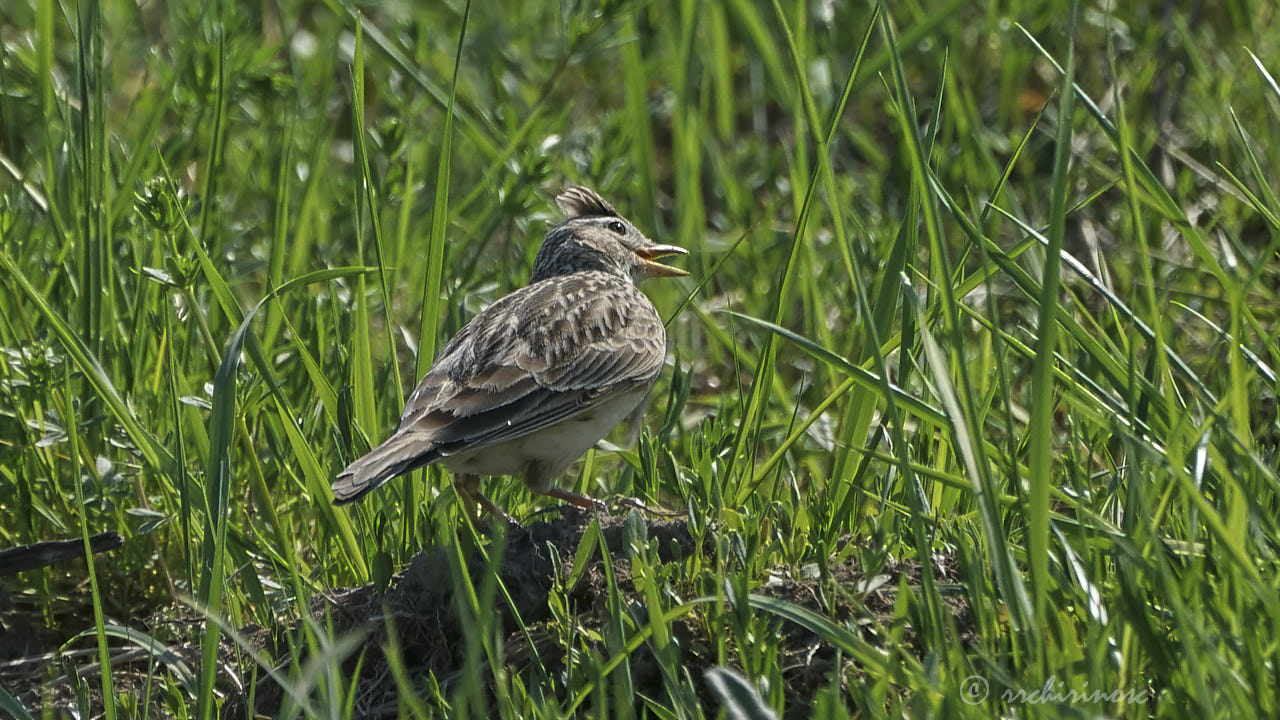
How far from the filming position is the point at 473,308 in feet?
22.0

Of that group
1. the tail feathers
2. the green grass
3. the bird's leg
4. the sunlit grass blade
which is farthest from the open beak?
the sunlit grass blade

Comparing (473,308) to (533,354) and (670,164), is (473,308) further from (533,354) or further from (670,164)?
(670,164)

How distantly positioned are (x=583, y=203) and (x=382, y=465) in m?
2.34

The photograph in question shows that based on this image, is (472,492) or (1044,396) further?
(472,492)

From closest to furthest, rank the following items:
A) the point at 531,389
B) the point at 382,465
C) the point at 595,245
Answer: the point at 382,465
the point at 531,389
the point at 595,245

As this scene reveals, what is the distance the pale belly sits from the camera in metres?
4.96

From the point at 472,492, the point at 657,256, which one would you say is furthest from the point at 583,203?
the point at 472,492

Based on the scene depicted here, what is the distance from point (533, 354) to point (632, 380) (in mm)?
389

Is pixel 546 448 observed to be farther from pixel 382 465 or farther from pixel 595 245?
pixel 595 245

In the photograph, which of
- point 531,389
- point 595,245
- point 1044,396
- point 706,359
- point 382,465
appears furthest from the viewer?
point 706,359

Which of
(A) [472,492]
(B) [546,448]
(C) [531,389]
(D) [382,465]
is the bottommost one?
(A) [472,492]

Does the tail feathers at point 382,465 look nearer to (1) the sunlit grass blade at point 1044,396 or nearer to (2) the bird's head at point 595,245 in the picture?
(1) the sunlit grass blade at point 1044,396

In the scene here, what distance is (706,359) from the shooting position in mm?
6918

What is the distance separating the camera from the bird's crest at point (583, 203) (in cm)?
637
